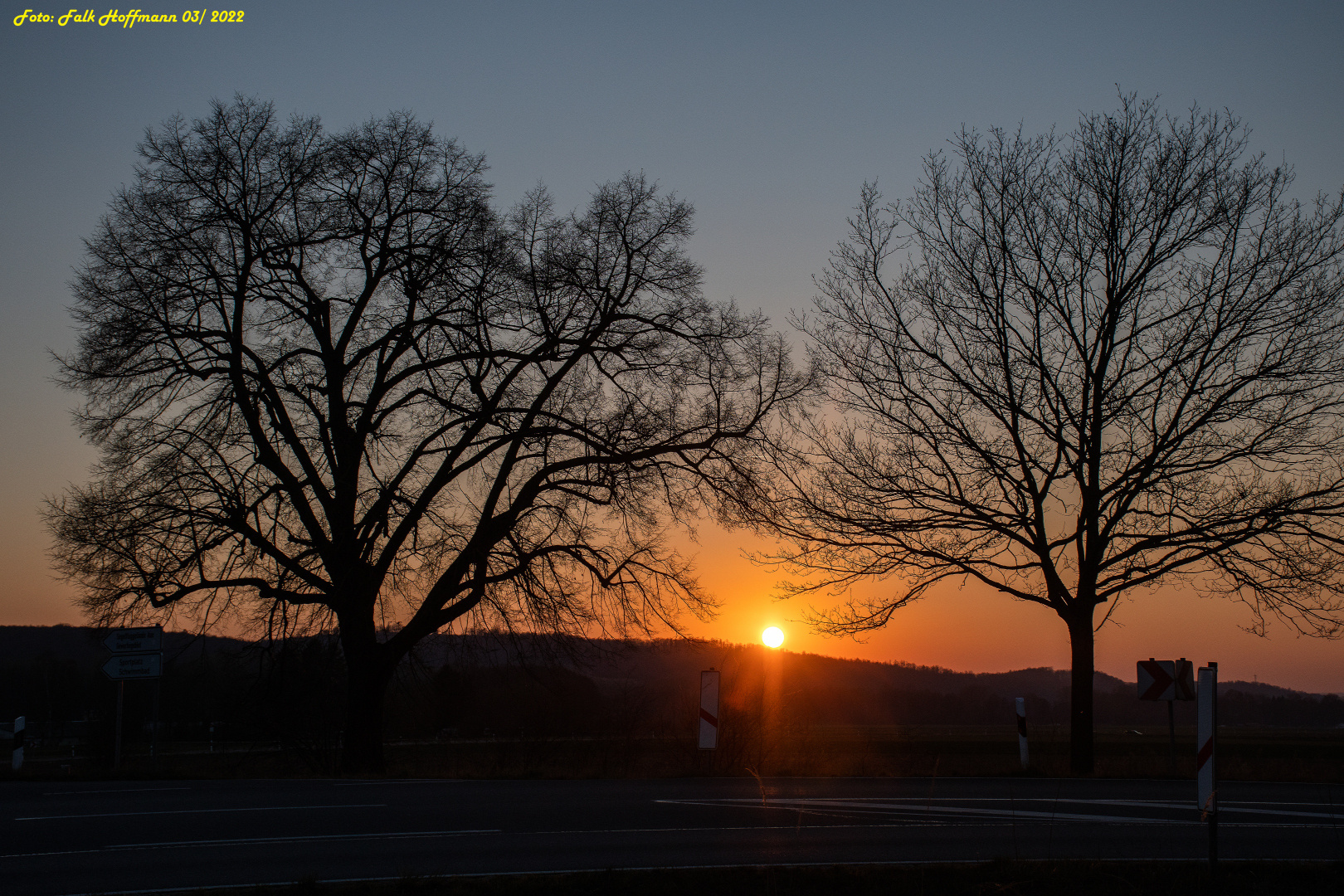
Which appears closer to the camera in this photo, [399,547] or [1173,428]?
[1173,428]

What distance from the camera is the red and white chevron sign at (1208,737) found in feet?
20.0

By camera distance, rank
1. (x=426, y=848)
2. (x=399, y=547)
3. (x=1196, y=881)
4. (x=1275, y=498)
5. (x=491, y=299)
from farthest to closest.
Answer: (x=491, y=299), (x=399, y=547), (x=1275, y=498), (x=426, y=848), (x=1196, y=881)

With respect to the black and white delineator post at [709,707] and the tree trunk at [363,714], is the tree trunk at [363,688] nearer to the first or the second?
the tree trunk at [363,714]

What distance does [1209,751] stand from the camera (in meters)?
6.40

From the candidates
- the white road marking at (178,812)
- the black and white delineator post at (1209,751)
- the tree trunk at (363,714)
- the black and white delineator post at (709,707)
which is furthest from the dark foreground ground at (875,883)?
the tree trunk at (363,714)

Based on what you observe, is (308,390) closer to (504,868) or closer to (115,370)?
(115,370)

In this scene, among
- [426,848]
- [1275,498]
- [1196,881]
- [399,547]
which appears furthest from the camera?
[399,547]

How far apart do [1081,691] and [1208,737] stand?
34.3ft

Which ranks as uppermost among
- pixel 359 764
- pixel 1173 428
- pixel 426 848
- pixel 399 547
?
pixel 1173 428

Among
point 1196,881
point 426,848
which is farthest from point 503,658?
point 1196,881

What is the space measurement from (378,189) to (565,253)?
3.88 meters

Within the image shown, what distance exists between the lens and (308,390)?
714 inches

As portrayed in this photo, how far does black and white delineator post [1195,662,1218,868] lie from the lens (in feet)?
20.0

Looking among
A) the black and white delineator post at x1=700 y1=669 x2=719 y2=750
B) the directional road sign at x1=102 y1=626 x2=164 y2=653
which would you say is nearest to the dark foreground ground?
the black and white delineator post at x1=700 y1=669 x2=719 y2=750
